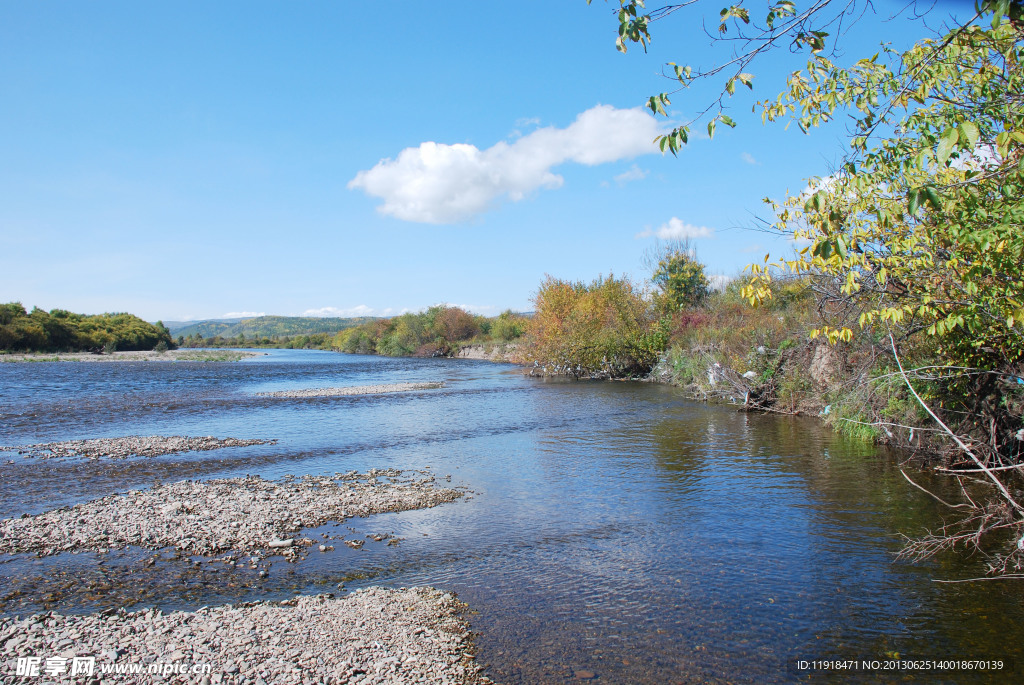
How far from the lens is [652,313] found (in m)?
40.4

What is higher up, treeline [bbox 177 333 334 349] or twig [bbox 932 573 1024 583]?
treeline [bbox 177 333 334 349]

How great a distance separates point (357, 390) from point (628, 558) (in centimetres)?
2824

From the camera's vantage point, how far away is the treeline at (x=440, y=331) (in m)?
79.5

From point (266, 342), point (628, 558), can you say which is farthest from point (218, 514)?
point (266, 342)

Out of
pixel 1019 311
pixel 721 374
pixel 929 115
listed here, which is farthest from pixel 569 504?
pixel 721 374

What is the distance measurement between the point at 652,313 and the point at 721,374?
16.9 meters

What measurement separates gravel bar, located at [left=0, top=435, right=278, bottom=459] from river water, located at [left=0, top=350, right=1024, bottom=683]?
727 mm

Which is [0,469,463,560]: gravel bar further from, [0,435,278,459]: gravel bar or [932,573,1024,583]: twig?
[932,573,1024,583]: twig

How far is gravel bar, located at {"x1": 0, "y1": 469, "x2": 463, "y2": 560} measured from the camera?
8344 mm

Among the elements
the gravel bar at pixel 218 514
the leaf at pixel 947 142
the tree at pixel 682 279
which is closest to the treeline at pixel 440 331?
the tree at pixel 682 279

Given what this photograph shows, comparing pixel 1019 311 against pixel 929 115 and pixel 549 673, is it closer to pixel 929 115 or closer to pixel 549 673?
pixel 929 115

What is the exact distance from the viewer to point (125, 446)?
16.1m

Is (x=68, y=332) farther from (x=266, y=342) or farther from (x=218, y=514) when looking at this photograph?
(x=218, y=514)

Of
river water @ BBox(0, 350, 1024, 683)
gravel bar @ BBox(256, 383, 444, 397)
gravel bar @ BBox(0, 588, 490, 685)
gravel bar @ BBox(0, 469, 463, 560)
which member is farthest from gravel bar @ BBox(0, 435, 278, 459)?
gravel bar @ BBox(256, 383, 444, 397)
